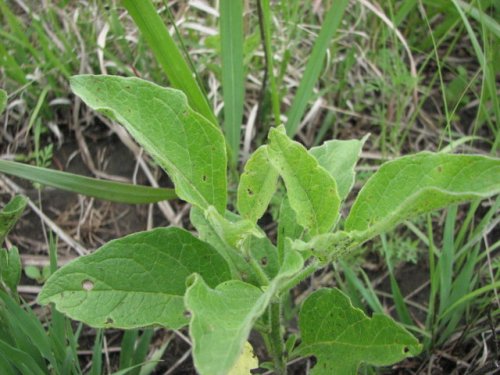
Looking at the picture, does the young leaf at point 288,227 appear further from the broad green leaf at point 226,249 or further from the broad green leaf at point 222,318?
the broad green leaf at point 222,318

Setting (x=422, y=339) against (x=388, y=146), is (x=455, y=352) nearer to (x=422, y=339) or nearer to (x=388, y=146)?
(x=422, y=339)

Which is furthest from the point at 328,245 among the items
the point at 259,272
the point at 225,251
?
the point at 225,251

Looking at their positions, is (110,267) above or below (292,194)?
below

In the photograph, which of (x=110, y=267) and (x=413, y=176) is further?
(x=110, y=267)

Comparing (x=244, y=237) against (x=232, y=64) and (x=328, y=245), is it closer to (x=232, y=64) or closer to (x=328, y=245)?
(x=328, y=245)

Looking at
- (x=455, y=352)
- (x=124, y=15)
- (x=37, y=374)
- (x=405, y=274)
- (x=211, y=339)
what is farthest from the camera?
(x=124, y=15)

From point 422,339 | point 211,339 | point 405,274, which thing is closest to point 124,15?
point 405,274

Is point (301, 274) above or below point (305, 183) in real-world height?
below
